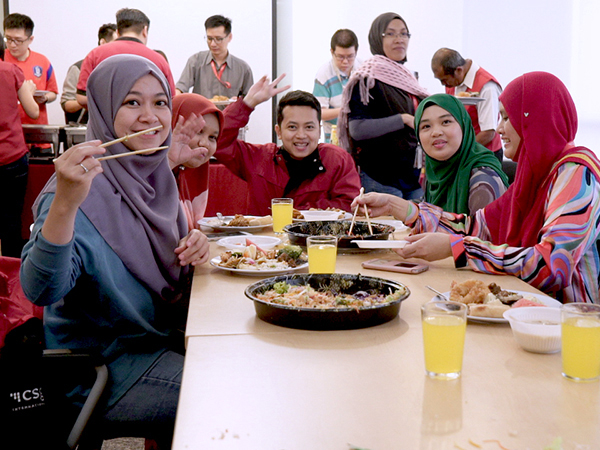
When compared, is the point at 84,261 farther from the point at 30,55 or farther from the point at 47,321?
the point at 30,55

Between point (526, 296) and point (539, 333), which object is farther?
Answer: point (526, 296)

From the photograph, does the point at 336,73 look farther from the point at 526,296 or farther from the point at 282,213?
the point at 526,296

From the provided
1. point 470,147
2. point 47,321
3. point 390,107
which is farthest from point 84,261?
point 390,107

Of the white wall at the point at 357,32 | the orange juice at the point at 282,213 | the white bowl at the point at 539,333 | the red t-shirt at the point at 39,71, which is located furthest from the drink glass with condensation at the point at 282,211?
the white wall at the point at 357,32

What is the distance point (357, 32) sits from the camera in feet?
22.3

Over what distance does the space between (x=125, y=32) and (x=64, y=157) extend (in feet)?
10.2

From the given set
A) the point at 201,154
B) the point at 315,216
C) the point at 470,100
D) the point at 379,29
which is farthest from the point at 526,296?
the point at 379,29

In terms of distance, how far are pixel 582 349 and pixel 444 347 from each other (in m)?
0.21

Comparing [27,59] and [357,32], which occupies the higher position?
[357,32]

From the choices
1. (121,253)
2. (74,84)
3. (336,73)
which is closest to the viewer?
(121,253)

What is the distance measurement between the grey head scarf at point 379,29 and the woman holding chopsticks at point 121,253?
2331 mm

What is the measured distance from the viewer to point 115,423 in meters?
1.39

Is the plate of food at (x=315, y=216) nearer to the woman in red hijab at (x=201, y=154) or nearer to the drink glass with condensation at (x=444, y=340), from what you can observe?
the woman in red hijab at (x=201, y=154)

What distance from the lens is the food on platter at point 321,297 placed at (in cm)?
126
